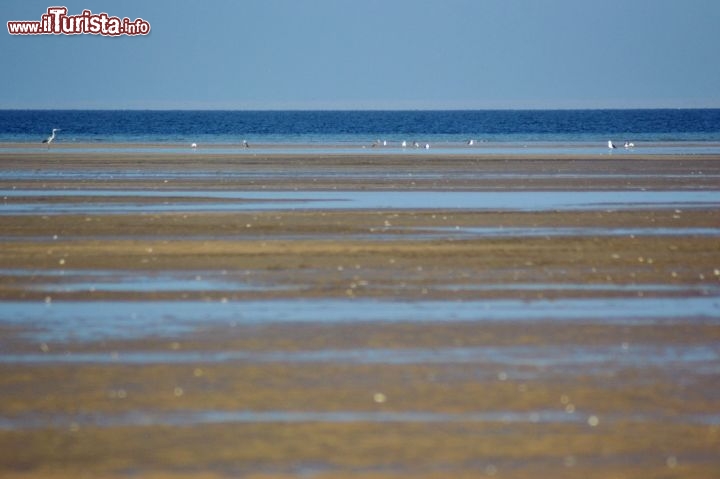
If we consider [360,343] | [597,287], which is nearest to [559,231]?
[597,287]

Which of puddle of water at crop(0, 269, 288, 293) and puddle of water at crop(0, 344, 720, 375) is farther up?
puddle of water at crop(0, 269, 288, 293)

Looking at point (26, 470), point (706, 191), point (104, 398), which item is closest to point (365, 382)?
point (104, 398)

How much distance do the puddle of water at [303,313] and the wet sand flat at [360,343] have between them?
5 cm

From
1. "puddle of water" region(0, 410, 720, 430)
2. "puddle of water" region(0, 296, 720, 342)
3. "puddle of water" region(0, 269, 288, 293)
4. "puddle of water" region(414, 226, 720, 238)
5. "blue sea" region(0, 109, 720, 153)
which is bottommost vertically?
"puddle of water" region(0, 410, 720, 430)

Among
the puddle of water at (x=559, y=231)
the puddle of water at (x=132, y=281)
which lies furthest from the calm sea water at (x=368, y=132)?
→ the puddle of water at (x=132, y=281)

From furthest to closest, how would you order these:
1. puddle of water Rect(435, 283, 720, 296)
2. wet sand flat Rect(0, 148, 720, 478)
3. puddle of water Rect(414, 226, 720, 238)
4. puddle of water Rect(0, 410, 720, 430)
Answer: puddle of water Rect(414, 226, 720, 238) → puddle of water Rect(435, 283, 720, 296) → puddle of water Rect(0, 410, 720, 430) → wet sand flat Rect(0, 148, 720, 478)

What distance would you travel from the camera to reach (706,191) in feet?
111

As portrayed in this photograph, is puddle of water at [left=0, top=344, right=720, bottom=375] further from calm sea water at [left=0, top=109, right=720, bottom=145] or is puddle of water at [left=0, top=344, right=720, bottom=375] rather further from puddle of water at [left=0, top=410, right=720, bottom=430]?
calm sea water at [left=0, top=109, right=720, bottom=145]

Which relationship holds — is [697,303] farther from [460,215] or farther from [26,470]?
[460,215]

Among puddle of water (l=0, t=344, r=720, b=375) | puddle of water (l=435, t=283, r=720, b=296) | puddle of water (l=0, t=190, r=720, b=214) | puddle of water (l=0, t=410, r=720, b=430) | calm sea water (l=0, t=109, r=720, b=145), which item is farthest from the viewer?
calm sea water (l=0, t=109, r=720, b=145)

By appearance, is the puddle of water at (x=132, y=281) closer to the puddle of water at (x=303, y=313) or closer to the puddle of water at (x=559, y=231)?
the puddle of water at (x=303, y=313)

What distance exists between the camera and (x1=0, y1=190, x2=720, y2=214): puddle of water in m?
28.9

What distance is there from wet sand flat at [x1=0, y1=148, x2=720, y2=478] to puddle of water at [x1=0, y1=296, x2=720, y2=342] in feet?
0.17

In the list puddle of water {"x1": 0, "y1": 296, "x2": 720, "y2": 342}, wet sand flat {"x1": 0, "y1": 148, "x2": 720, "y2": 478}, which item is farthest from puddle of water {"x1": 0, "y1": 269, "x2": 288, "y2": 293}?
puddle of water {"x1": 0, "y1": 296, "x2": 720, "y2": 342}
